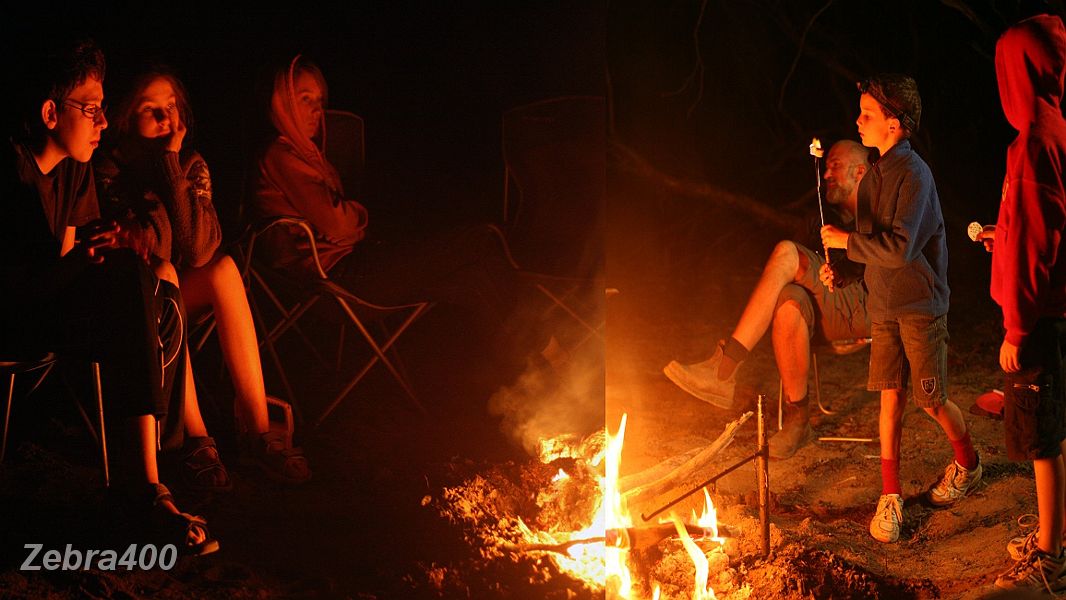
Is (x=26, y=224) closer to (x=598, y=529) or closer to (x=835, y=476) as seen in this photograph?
(x=598, y=529)

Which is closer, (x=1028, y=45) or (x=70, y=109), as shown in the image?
(x=1028, y=45)

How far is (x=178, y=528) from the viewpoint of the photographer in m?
3.96

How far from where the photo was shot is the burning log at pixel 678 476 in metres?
4.25

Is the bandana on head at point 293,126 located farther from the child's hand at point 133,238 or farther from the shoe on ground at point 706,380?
the shoe on ground at point 706,380

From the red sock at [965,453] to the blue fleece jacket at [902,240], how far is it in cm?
72

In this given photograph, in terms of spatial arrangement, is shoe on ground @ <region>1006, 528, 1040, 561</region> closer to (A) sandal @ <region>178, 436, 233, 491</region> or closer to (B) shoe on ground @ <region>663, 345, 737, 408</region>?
(B) shoe on ground @ <region>663, 345, 737, 408</region>

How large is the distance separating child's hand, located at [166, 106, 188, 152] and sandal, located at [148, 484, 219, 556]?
Answer: 1.59 metres

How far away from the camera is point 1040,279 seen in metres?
3.47

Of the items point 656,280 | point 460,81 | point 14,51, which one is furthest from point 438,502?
point 656,280

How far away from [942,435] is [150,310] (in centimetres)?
447

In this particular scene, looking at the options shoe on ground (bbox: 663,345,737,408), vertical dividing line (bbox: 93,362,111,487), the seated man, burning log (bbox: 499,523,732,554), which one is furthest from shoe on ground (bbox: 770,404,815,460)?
vertical dividing line (bbox: 93,362,111,487)

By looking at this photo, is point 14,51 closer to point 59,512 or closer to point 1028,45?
point 59,512

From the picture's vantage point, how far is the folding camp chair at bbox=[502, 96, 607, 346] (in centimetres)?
473

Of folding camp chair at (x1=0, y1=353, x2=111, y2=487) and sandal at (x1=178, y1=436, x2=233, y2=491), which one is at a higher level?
folding camp chair at (x1=0, y1=353, x2=111, y2=487)
